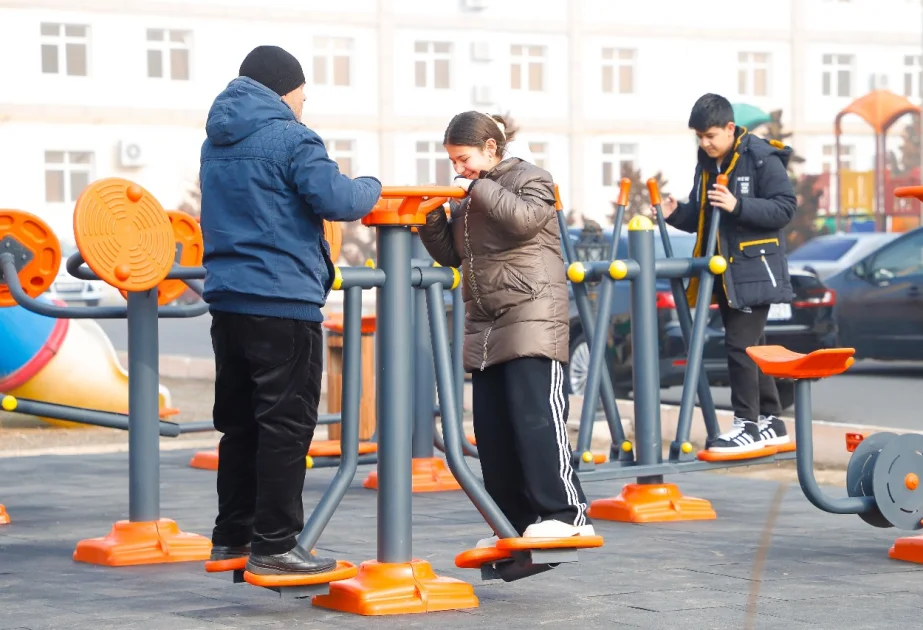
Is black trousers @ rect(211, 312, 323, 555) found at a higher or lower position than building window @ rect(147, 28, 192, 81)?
lower

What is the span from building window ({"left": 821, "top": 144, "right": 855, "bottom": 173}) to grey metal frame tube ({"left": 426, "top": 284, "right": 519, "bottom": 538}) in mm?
50723

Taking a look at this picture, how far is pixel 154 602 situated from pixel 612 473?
255 centimetres

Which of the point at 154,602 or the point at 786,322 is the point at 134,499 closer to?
the point at 154,602

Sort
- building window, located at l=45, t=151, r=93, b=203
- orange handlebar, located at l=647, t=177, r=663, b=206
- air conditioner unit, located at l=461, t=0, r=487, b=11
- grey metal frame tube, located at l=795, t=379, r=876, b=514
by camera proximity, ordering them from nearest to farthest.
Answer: grey metal frame tube, located at l=795, t=379, r=876, b=514, orange handlebar, located at l=647, t=177, r=663, b=206, building window, located at l=45, t=151, r=93, b=203, air conditioner unit, located at l=461, t=0, r=487, b=11

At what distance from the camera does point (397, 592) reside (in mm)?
5684

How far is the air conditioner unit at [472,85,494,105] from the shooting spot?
→ 5033 centimetres

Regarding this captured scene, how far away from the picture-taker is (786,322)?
44.8ft

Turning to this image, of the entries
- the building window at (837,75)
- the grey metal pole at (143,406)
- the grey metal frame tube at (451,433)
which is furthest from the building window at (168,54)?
the grey metal frame tube at (451,433)

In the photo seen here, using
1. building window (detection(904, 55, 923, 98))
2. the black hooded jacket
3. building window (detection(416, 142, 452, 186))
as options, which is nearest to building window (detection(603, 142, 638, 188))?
building window (detection(416, 142, 452, 186))

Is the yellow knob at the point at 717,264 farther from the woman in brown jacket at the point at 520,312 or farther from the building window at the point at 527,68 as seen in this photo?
the building window at the point at 527,68

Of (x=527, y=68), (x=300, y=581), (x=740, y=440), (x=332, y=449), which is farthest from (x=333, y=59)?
(x=300, y=581)

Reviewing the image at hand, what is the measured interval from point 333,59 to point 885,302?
3304 centimetres

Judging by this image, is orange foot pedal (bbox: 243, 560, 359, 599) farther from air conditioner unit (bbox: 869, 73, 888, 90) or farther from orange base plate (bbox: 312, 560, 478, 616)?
air conditioner unit (bbox: 869, 73, 888, 90)

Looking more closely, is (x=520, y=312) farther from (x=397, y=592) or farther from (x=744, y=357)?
(x=744, y=357)
